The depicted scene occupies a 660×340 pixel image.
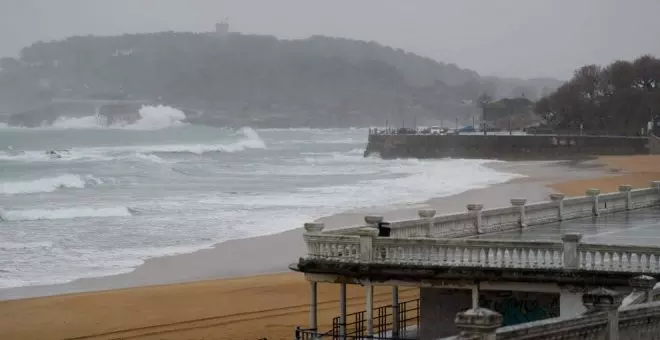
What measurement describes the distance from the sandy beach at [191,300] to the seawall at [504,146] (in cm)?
5586

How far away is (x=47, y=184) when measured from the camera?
68562mm

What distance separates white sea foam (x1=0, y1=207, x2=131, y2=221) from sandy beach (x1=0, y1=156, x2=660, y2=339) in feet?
39.3

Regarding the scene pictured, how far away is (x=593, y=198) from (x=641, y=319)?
1150 centimetres

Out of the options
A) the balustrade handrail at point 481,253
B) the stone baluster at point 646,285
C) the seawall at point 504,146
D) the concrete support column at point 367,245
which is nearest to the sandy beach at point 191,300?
the balustrade handrail at point 481,253

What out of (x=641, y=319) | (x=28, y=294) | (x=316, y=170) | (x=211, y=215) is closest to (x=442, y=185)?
(x=211, y=215)

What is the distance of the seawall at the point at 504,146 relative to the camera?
88.4 metres

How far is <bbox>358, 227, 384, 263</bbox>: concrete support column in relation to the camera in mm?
15492

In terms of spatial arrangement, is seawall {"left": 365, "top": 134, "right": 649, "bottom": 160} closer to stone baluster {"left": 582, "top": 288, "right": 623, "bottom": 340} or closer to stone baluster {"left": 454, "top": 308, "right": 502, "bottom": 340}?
stone baluster {"left": 582, "top": 288, "right": 623, "bottom": 340}

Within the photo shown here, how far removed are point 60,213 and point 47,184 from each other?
71.9 feet

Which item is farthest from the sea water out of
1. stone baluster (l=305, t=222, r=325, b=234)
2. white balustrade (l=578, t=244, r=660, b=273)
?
white balustrade (l=578, t=244, r=660, b=273)

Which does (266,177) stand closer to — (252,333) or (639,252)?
(252,333)

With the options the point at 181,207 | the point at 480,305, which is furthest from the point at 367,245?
the point at 181,207

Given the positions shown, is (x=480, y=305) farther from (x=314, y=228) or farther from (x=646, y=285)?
(x=646, y=285)

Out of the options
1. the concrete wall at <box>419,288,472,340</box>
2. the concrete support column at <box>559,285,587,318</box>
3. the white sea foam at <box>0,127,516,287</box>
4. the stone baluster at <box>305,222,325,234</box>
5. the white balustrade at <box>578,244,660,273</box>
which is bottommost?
the white sea foam at <box>0,127,516,287</box>
